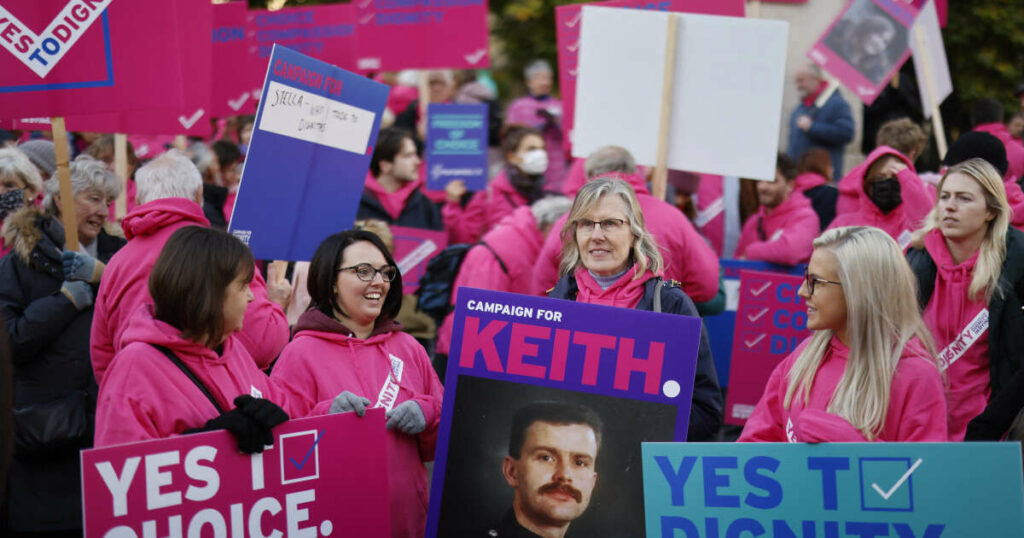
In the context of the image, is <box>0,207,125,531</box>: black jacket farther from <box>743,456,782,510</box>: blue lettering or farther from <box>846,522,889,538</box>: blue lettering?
<box>846,522,889,538</box>: blue lettering

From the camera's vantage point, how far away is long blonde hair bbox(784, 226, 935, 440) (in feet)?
11.5

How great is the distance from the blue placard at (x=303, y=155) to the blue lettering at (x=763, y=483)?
8.12 ft

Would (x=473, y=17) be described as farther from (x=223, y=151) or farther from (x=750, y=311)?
(x=750, y=311)

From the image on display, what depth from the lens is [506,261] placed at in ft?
21.9

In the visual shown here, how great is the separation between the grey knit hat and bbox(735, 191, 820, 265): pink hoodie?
4826 millimetres

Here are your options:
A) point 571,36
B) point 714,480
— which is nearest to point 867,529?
point 714,480

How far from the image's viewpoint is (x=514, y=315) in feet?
13.3

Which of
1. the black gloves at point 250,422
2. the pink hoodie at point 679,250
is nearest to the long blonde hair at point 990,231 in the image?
the pink hoodie at point 679,250

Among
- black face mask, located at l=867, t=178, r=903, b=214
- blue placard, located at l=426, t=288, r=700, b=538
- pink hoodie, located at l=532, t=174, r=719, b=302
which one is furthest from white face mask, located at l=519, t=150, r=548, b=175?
blue placard, located at l=426, t=288, r=700, b=538

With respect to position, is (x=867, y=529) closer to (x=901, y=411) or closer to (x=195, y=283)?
(x=901, y=411)

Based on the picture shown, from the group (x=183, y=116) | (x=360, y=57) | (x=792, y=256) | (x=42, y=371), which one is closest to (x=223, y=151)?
(x=183, y=116)

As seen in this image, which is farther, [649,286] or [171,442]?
[649,286]

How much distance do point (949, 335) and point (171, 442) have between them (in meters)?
3.35

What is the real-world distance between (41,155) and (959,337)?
5.12 m
